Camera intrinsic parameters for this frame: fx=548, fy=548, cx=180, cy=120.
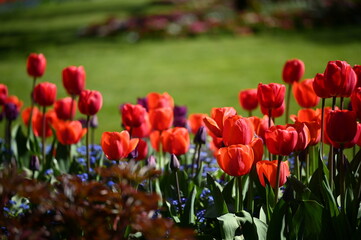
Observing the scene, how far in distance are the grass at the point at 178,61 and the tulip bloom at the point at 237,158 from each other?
14.3ft

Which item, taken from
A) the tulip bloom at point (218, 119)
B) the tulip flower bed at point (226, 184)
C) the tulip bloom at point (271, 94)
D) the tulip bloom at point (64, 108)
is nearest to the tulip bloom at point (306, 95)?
the tulip flower bed at point (226, 184)

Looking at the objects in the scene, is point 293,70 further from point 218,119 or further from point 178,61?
point 178,61

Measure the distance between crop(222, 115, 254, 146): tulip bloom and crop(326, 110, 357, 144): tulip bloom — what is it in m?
0.32

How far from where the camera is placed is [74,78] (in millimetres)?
3262

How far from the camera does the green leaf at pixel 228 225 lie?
2217mm

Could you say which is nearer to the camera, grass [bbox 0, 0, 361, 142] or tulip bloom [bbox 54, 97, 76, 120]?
tulip bloom [bbox 54, 97, 76, 120]

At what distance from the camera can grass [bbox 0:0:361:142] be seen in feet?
26.6

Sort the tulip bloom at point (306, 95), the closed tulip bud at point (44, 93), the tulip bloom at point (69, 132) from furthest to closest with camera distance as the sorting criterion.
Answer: the closed tulip bud at point (44, 93) < the tulip bloom at point (69, 132) < the tulip bloom at point (306, 95)

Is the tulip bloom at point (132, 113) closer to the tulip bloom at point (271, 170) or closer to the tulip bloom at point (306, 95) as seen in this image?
the tulip bloom at point (271, 170)

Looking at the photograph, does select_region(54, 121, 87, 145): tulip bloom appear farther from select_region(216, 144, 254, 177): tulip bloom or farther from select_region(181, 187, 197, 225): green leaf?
select_region(216, 144, 254, 177): tulip bloom

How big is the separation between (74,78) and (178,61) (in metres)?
7.14

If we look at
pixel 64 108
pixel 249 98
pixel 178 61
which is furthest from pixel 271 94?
pixel 178 61

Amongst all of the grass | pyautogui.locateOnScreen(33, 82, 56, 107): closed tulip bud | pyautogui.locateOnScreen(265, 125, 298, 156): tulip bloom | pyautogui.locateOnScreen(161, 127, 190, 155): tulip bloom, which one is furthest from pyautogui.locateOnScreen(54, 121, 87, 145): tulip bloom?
the grass

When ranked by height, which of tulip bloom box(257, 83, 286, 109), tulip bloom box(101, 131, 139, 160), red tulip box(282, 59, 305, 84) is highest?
red tulip box(282, 59, 305, 84)
